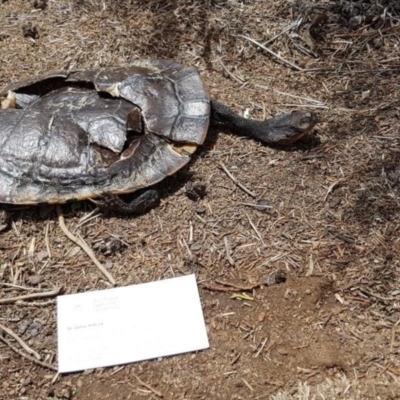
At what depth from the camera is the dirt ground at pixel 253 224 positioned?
2.66m

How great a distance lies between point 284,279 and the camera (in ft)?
9.48

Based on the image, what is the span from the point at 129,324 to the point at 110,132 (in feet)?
3.40

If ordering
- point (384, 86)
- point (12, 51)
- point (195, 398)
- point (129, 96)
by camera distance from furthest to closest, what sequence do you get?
point (12, 51)
point (384, 86)
point (129, 96)
point (195, 398)

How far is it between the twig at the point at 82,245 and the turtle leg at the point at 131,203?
215 millimetres

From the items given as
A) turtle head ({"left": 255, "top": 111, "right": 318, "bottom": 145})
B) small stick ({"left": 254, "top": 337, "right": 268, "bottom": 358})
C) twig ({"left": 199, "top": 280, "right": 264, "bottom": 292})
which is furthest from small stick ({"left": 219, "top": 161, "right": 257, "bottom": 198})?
small stick ({"left": 254, "top": 337, "right": 268, "bottom": 358})

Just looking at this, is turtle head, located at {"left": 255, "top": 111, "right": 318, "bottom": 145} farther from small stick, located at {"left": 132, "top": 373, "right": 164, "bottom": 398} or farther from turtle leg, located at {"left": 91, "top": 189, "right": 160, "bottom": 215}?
small stick, located at {"left": 132, "top": 373, "right": 164, "bottom": 398}

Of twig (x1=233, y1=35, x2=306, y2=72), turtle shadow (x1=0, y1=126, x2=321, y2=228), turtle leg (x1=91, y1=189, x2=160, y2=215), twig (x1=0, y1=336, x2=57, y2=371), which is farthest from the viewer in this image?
twig (x1=233, y1=35, x2=306, y2=72)

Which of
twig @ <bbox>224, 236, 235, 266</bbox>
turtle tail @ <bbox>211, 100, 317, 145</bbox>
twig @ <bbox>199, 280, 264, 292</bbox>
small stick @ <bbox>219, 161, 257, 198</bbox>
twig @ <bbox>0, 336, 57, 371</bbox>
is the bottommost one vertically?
twig @ <bbox>0, 336, 57, 371</bbox>

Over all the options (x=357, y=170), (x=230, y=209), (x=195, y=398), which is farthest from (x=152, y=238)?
(x=357, y=170)

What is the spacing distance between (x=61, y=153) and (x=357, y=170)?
1631mm

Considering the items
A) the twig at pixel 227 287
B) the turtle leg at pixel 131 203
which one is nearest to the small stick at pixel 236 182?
the turtle leg at pixel 131 203

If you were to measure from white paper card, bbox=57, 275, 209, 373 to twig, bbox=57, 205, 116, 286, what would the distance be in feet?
0.31

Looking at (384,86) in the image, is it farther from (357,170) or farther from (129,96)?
(129,96)

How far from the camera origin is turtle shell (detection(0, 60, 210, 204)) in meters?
3.14
